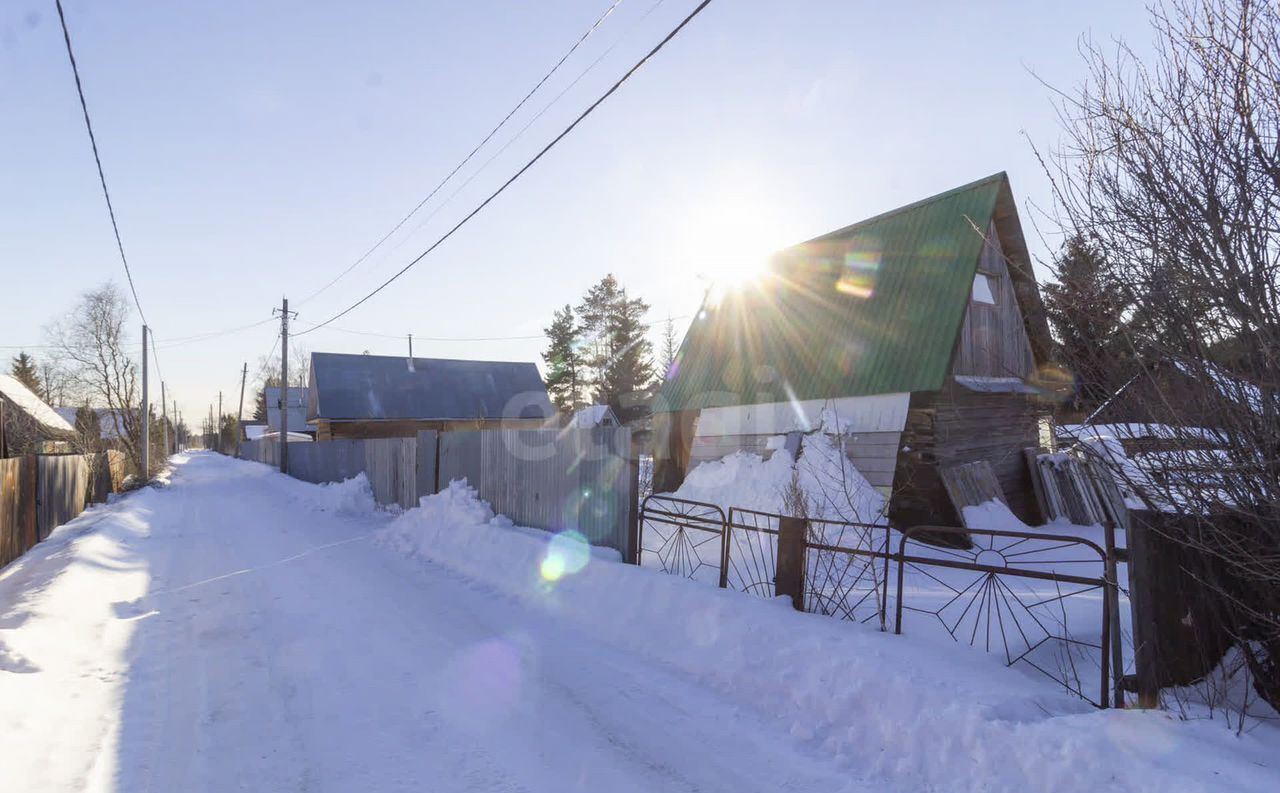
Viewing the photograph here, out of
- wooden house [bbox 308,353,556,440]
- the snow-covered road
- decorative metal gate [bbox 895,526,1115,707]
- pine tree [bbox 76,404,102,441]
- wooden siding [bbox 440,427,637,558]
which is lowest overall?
the snow-covered road

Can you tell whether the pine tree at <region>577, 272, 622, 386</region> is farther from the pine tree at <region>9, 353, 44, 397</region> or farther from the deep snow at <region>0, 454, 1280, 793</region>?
the pine tree at <region>9, 353, 44, 397</region>

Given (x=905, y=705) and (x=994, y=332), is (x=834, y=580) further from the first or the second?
(x=994, y=332)

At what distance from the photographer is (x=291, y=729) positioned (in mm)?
4215

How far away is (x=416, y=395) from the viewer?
35.3 meters

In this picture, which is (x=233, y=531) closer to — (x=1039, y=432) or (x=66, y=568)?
(x=66, y=568)

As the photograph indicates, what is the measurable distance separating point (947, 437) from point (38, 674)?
492 inches

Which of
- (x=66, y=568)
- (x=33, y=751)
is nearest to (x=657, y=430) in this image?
(x=66, y=568)

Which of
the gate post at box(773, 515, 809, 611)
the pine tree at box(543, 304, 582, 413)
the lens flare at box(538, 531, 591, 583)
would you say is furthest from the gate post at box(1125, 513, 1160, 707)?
the pine tree at box(543, 304, 582, 413)

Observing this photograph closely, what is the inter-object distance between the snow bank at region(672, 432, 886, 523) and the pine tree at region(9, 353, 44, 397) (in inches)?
2873

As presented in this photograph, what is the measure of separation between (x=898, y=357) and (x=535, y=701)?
989 cm

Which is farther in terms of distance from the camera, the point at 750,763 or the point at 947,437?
the point at 947,437

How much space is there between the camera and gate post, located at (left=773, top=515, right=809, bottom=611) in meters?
5.91

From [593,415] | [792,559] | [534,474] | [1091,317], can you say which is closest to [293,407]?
[593,415]

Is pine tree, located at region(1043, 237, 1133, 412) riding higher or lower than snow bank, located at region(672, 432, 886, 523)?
higher
